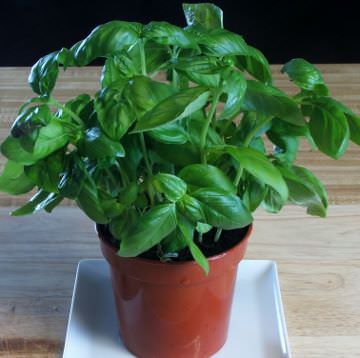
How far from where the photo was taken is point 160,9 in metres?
2.47

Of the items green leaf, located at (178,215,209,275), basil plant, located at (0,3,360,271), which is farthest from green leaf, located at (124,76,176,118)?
green leaf, located at (178,215,209,275)

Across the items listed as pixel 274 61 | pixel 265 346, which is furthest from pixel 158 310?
pixel 274 61

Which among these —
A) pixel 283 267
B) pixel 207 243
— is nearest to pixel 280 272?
pixel 283 267

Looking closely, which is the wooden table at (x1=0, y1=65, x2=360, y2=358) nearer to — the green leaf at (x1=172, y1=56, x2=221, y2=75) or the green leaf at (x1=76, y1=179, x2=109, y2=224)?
the green leaf at (x1=76, y1=179, x2=109, y2=224)

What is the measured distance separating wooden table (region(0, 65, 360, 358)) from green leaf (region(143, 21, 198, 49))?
403 mm

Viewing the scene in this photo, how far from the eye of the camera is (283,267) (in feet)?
2.77

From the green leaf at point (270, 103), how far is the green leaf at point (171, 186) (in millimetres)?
99

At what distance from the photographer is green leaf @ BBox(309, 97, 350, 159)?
1.72 ft

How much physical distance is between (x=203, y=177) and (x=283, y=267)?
14.1 inches

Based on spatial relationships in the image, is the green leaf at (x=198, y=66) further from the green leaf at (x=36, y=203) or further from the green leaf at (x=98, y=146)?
the green leaf at (x=36, y=203)

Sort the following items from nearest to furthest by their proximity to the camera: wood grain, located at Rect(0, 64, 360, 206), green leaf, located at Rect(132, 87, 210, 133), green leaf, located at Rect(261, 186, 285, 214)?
green leaf, located at Rect(132, 87, 210, 133), green leaf, located at Rect(261, 186, 285, 214), wood grain, located at Rect(0, 64, 360, 206)

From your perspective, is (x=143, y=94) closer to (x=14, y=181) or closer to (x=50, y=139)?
(x=50, y=139)

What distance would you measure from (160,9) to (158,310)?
201 cm

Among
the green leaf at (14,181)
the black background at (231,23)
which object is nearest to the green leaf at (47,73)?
the green leaf at (14,181)
